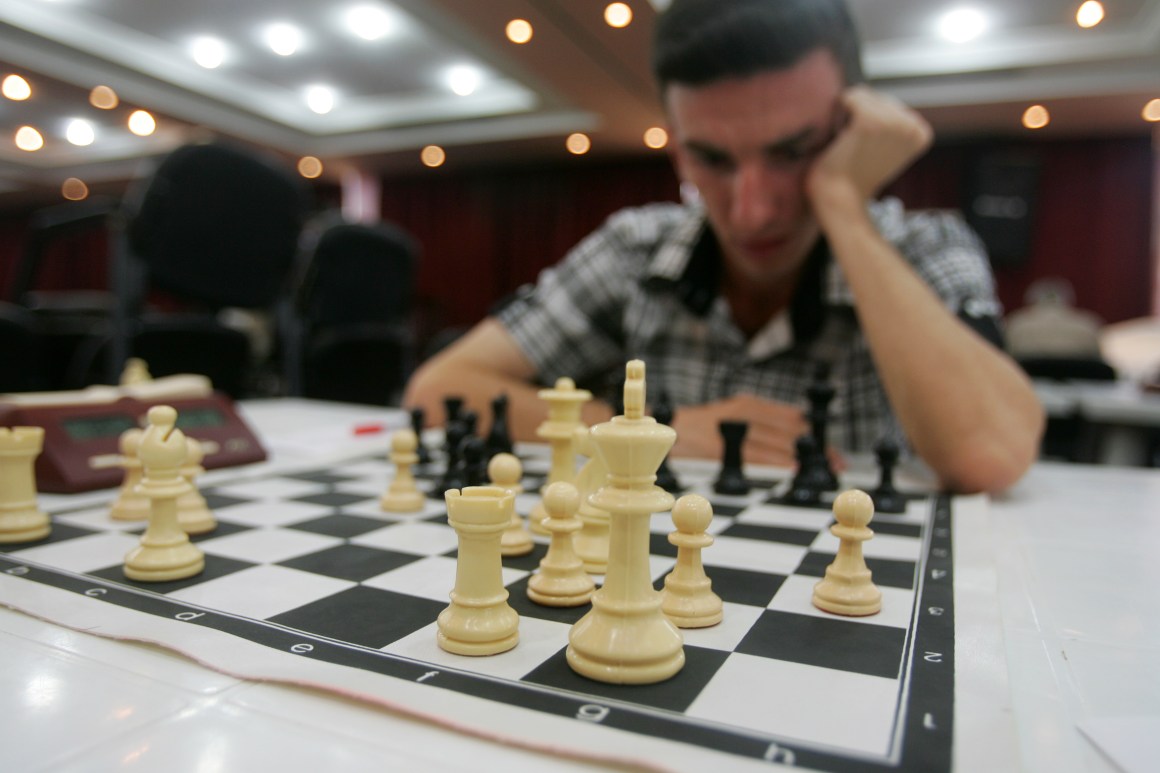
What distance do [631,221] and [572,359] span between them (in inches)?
15.8

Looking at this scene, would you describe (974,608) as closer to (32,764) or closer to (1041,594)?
(1041,594)

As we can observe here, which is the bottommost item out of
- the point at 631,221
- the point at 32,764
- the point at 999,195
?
the point at 32,764

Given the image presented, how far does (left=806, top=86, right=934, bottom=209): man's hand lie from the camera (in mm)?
1541

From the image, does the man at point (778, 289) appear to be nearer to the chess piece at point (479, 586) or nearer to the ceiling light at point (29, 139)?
the chess piece at point (479, 586)

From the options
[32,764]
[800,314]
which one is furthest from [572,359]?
[32,764]

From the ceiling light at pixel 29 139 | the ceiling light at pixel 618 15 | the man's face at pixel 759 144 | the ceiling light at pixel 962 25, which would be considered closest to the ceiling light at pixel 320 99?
the ceiling light at pixel 29 139

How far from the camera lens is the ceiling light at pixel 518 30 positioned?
4.67 metres

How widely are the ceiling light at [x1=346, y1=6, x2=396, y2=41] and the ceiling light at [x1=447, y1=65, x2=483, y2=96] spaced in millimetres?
988

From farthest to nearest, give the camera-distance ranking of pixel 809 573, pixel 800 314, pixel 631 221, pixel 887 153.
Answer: pixel 631 221 < pixel 800 314 < pixel 887 153 < pixel 809 573

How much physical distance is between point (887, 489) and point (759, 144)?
71 centimetres

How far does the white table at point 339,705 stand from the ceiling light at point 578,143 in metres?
7.00

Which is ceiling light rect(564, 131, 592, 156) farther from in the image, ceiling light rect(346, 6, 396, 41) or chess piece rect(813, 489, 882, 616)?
chess piece rect(813, 489, 882, 616)

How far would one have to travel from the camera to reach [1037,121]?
251 inches

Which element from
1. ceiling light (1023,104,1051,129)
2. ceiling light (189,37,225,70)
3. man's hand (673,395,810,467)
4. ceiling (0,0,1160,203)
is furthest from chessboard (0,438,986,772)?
ceiling light (1023,104,1051,129)
